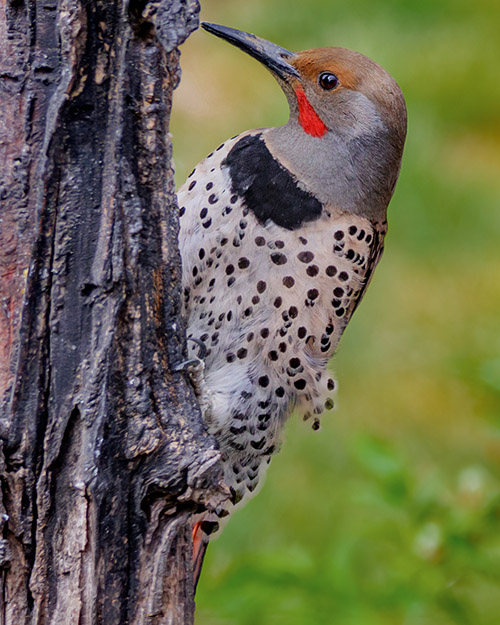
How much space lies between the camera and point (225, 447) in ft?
10.1

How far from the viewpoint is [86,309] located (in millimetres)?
1862

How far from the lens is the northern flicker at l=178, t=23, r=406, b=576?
2.87 m

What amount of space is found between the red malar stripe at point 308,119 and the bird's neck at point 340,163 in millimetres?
16

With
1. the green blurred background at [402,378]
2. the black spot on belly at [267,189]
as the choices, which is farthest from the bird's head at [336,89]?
the green blurred background at [402,378]

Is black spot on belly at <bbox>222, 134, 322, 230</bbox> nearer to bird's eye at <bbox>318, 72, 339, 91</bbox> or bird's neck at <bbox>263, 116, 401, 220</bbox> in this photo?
bird's neck at <bbox>263, 116, 401, 220</bbox>

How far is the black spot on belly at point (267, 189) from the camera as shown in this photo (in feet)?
9.38

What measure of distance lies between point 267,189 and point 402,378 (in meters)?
3.00

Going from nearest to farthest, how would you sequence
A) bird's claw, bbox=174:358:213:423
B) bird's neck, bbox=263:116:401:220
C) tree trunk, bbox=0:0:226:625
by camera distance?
tree trunk, bbox=0:0:226:625 → bird's claw, bbox=174:358:213:423 → bird's neck, bbox=263:116:401:220

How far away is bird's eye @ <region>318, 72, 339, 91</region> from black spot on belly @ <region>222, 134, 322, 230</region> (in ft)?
0.99

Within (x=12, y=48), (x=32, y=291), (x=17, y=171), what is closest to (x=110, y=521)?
(x=32, y=291)

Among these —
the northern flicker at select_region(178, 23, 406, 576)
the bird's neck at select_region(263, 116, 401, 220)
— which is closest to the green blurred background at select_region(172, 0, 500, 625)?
the northern flicker at select_region(178, 23, 406, 576)

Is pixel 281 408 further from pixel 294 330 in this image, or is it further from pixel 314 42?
pixel 314 42

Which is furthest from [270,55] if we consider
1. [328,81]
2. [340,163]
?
[340,163]

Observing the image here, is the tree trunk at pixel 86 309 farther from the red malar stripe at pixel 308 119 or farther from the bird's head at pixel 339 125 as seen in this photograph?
the red malar stripe at pixel 308 119
